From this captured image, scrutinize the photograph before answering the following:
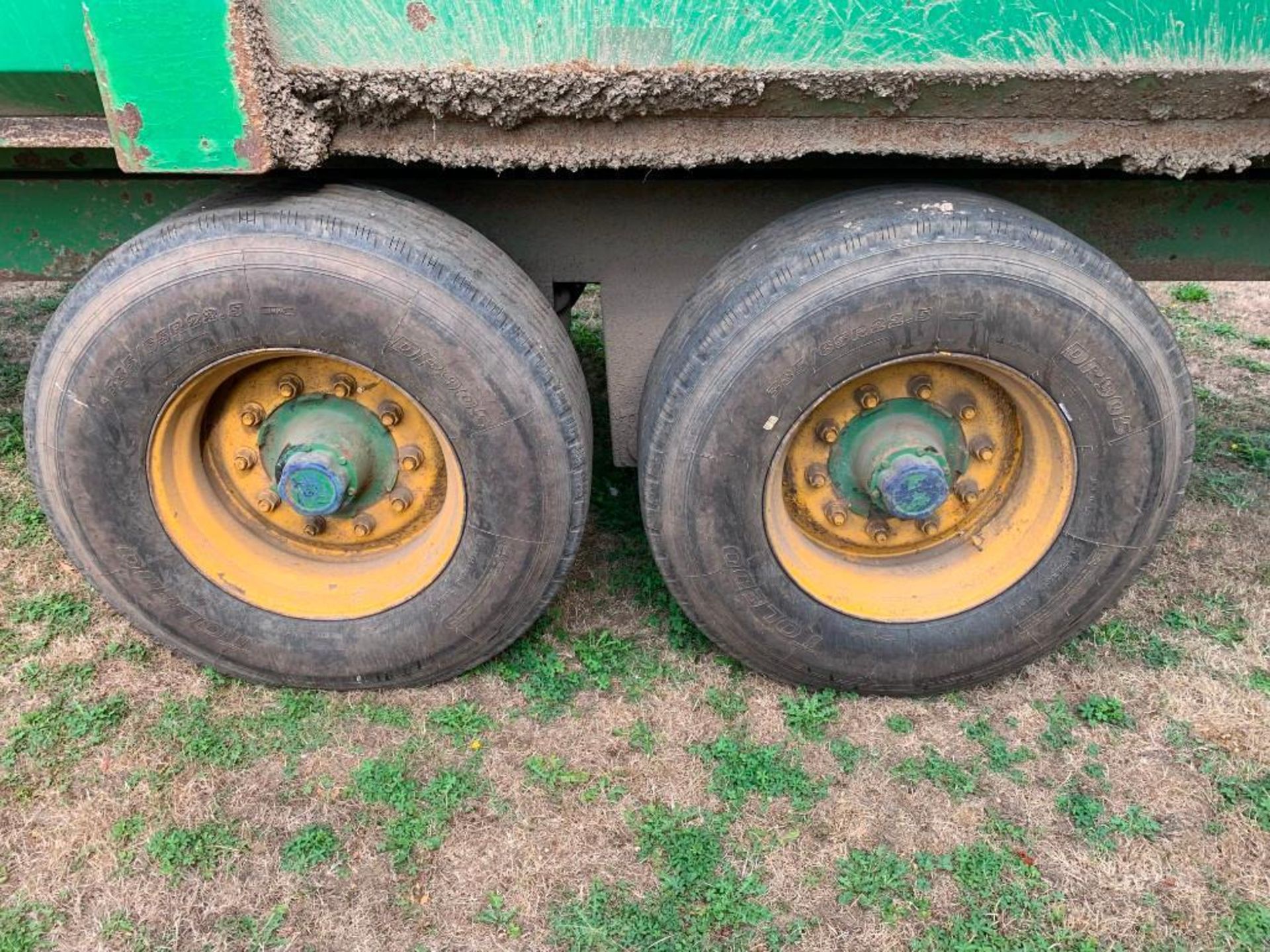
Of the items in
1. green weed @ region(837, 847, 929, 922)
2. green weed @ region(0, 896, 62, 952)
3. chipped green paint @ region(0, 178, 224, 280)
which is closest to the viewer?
green weed @ region(0, 896, 62, 952)

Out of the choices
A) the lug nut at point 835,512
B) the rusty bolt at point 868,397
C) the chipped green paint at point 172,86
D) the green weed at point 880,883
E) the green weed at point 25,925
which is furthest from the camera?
the lug nut at point 835,512

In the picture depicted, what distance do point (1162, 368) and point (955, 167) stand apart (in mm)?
674

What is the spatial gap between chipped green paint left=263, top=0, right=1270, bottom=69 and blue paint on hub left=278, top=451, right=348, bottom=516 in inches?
35.5

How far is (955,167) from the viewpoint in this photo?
2.31m

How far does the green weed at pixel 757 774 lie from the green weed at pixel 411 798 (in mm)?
581

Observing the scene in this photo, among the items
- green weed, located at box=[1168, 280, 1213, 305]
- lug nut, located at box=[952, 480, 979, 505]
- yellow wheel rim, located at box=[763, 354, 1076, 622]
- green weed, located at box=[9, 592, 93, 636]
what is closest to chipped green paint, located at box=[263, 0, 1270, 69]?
yellow wheel rim, located at box=[763, 354, 1076, 622]

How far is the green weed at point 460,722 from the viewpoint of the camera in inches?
97.4

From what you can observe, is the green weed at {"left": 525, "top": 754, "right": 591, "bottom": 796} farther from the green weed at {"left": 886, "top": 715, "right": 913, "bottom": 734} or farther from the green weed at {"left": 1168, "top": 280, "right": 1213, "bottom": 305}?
the green weed at {"left": 1168, "top": 280, "right": 1213, "bottom": 305}

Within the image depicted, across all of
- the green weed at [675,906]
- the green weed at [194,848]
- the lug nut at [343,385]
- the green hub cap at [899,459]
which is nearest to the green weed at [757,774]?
the green weed at [675,906]

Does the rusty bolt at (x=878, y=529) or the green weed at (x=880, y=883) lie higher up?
the rusty bolt at (x=878, y=529)

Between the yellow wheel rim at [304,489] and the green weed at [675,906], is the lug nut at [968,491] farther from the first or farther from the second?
the yellow wheel rim at [304,489]

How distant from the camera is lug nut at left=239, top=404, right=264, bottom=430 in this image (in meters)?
2.45

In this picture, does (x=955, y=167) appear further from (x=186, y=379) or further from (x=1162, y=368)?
(x=186, y=379)

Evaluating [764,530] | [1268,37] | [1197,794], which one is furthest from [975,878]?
[1268,37]
